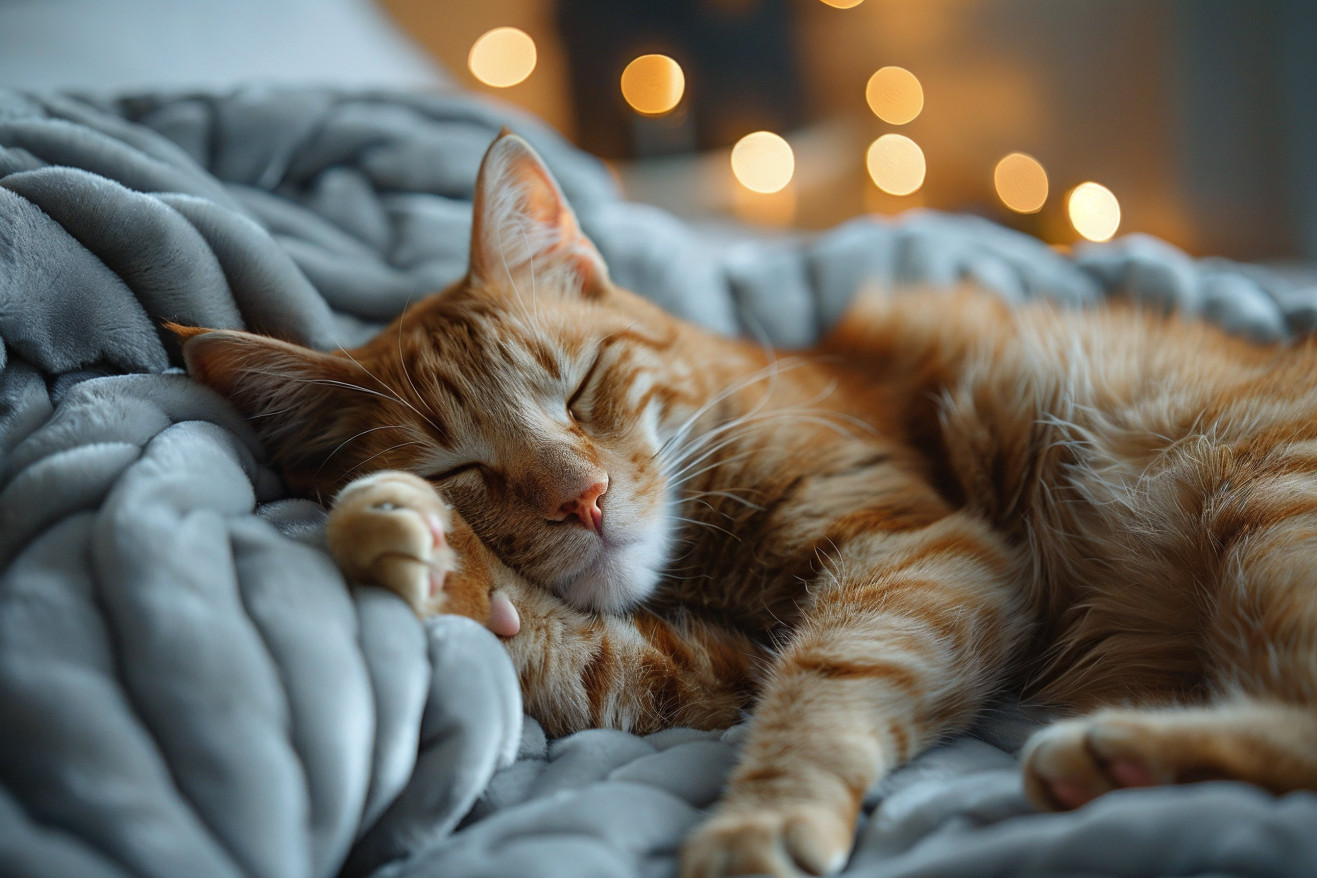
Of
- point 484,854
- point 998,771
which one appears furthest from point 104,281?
point 998,771

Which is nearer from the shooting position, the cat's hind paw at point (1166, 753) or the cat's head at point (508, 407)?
the cat's hind paw at point (1166, 753)

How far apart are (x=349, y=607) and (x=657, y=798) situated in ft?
1.19

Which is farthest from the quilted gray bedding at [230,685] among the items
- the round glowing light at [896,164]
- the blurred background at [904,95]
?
the round glowing light at [896,164]

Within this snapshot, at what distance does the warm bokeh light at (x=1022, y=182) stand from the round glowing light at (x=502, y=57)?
2.43 metres

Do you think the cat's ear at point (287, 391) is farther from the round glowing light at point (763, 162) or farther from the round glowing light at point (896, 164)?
the round glowing light at point (896, 164)

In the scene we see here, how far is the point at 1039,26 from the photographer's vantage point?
4.03m

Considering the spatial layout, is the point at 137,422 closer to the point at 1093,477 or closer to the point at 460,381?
the point at 460,381

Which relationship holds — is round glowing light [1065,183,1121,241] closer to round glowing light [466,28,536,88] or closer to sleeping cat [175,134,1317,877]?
sleeping cat [175,134,1317,877]

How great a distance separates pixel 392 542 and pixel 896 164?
427cm

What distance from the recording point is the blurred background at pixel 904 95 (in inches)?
121

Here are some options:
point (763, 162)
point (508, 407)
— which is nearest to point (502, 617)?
point (508, 407)

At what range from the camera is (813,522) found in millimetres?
1260

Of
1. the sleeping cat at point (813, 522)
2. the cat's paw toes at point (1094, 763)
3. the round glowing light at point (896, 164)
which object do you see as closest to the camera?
the cat's paw toes at point (1094, 763)

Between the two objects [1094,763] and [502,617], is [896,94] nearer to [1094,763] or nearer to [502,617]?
[502,617]
